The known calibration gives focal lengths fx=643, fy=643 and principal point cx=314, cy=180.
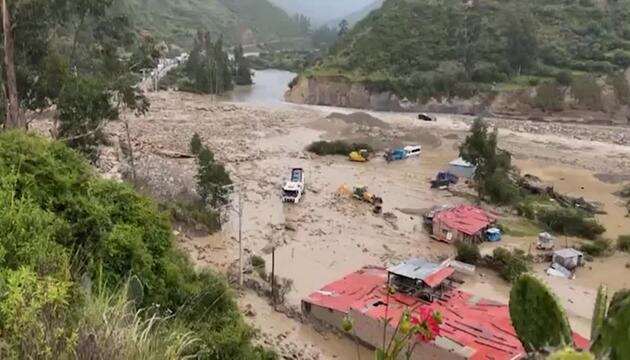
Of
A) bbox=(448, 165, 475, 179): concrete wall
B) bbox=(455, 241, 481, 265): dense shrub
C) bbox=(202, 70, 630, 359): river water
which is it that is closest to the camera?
bbox=(202, 70, 630, 359): river water

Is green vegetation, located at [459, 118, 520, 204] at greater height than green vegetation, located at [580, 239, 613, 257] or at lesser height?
greater

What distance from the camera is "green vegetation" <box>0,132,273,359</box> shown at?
4.34 metres

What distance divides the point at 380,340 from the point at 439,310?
159cm

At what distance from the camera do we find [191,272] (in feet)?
36.8

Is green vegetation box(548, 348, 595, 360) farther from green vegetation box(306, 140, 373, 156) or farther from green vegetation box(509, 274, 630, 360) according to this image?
green vegetation box(306, 140, 373, 156)

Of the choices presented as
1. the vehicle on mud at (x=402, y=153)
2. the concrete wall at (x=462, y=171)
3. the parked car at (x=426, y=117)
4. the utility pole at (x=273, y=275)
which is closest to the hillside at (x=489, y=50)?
the parked car at (x=426, y=117)

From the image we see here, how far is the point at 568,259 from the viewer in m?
20.8

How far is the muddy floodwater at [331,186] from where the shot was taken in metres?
19.4

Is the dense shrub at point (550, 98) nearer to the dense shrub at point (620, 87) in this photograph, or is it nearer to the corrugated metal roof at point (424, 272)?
the dense shrub at point (620, 87)

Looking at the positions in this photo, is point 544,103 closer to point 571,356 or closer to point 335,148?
point 335,148

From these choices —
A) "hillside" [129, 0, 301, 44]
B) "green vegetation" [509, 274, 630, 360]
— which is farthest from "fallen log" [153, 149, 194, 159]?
"hillside" [129, 0, 301, 44]

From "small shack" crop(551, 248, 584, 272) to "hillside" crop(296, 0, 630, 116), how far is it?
3734cm

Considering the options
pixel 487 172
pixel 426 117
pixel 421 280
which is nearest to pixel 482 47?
pixel 426 117

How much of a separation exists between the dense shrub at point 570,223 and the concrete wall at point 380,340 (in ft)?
43.9
